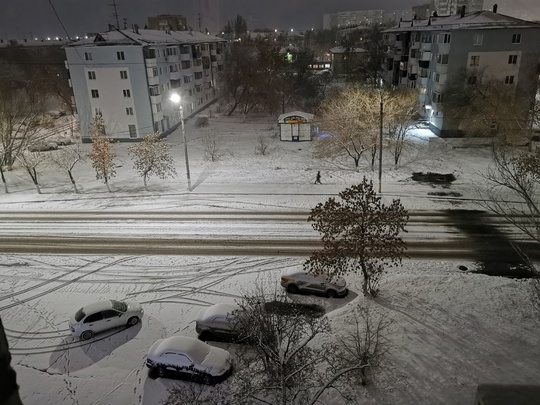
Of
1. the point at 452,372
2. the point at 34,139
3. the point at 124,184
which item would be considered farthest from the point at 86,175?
the point at 452,372

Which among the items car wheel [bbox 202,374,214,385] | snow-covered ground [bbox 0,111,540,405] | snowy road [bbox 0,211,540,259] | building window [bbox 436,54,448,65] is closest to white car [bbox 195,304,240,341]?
snow-covered ground [bbox 0,111,540,405]

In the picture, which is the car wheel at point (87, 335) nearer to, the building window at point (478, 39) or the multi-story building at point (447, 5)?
the building window at point (478, 39)

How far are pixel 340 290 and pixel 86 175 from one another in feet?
89.4

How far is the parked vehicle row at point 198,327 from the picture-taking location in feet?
44.7

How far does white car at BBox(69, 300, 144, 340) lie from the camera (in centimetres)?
1596

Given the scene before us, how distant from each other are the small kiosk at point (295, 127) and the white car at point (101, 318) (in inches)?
1252

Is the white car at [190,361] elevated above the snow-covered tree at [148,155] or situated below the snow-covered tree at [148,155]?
below

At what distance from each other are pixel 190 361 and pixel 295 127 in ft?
114

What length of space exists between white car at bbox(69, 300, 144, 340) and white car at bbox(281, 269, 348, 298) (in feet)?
20.7

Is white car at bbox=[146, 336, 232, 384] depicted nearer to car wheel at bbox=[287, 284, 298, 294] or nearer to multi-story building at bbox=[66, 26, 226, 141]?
car wheel at bbox=[287, 284, 298, 294]

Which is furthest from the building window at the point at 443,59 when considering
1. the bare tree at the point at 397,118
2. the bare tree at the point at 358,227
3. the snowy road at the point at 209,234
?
the bare tree at the point at 358,227

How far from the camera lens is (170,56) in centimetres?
5156

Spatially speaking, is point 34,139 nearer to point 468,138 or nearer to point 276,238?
point 276,238

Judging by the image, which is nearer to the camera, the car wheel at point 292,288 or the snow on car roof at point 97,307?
the snow on car roof at point 97,307
